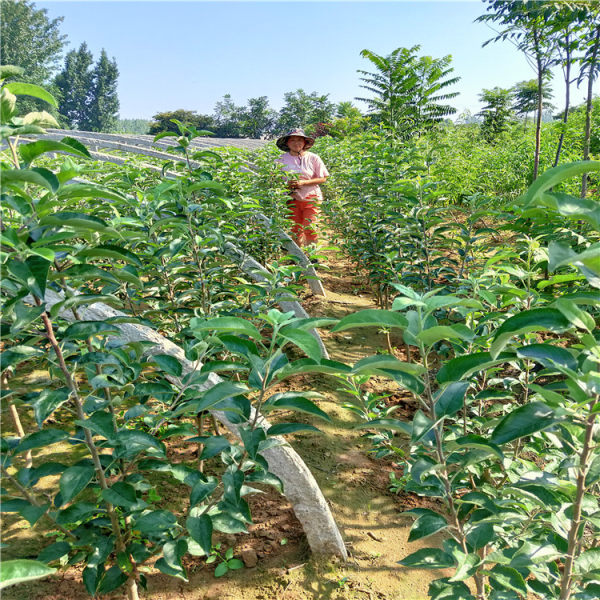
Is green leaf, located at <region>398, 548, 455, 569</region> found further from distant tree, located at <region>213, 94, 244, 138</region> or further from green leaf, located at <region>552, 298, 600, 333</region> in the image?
distant tree, located at <region>213, 94, 244, 138</region>

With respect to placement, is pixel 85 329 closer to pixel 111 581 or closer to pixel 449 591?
pixel 111 581

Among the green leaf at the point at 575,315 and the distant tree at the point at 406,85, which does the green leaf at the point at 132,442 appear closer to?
the green leaf at the point at 575,315

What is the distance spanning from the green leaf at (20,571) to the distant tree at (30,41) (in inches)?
1748

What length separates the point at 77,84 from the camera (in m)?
56.5

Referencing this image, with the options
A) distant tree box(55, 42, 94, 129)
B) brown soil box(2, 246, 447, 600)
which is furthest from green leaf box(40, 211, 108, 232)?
distant tree box(55, 42, 94, 129)

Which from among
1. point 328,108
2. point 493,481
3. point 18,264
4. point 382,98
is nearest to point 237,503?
point 18,264

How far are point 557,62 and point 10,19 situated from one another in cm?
5224

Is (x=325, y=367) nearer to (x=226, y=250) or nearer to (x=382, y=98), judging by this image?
(x=226, y=250)

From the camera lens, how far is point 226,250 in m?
2.94

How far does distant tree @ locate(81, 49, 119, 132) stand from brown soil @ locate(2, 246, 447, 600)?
6527 cm

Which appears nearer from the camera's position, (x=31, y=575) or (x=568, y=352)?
(x=31, y=575)

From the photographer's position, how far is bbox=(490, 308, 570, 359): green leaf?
34.4 inches

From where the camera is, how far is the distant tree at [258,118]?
159 ft

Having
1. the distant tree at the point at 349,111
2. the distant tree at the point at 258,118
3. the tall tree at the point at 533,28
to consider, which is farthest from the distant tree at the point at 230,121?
the tall tree at the point at 533,28
